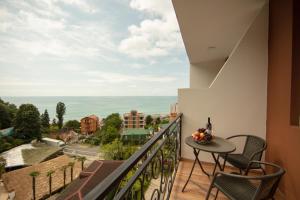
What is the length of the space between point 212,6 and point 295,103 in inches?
64.9

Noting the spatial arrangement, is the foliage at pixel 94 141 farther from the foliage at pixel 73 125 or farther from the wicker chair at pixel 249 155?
the wicker chair at pixel 249 155

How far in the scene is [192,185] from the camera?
2346mm

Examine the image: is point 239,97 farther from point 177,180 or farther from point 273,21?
point 177,180

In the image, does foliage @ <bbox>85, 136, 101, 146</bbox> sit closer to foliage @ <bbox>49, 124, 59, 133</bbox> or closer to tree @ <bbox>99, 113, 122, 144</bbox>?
tree @ <bbox>99, 113, 122, 144</bbox>

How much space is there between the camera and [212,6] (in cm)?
231

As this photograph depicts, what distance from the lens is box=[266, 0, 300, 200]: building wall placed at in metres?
1.68

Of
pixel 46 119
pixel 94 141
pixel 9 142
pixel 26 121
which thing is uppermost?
pixel 26 121

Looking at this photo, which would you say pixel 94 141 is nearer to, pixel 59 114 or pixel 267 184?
pixel 59 114

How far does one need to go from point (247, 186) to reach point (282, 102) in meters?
1.15

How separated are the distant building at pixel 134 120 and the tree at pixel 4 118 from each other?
19.3 m

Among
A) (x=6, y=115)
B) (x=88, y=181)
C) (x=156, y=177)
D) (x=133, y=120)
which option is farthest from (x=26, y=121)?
(x=156, y=177)

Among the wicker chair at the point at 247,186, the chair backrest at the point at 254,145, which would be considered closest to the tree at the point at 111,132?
the chair backrest at the point at 254,145

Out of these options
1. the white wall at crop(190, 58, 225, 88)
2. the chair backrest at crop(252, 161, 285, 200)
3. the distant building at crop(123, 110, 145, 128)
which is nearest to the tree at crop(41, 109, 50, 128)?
the distant building at crop(123, 110, 145, 128)

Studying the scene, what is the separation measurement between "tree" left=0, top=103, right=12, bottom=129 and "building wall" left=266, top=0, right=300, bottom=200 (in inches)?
1325
